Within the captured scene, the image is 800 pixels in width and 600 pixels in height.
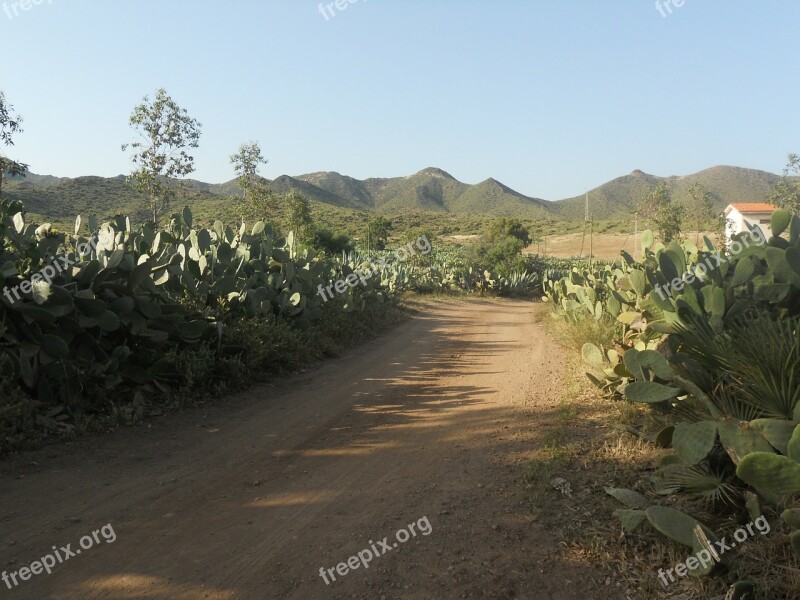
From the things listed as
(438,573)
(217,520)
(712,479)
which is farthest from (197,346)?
(712,479)

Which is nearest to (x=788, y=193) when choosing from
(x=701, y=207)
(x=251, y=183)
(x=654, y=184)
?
(x=701, y=207)

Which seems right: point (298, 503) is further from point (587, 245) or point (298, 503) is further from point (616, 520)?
point (587, 245)

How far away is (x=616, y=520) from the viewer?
3.47m

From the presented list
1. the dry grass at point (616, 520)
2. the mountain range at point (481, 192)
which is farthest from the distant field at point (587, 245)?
the dry grass at point (616, 520)

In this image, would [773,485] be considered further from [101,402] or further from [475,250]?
[475,250]

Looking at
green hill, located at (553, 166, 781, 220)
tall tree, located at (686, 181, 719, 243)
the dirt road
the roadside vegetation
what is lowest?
the dirt road

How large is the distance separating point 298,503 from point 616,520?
6.39ft

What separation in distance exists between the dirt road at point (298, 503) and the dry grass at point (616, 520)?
141mm

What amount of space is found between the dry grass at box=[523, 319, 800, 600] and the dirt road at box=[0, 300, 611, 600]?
0.14 metres

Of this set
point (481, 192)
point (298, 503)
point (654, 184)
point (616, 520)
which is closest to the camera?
point (616, 520)

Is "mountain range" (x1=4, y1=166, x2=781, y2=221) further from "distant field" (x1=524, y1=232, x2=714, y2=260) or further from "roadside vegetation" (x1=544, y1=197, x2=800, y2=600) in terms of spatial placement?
"roadside vegetation" (x1=544, y1=197, x2=800, y2=600)

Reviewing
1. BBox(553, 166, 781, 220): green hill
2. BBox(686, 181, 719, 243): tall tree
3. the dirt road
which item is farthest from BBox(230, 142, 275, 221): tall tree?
BBox(553, 166, 781, 220): green hill

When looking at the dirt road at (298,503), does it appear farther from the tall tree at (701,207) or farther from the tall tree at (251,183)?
the tall tree at (701,207)

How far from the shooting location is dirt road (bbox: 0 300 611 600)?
2.99 meters
